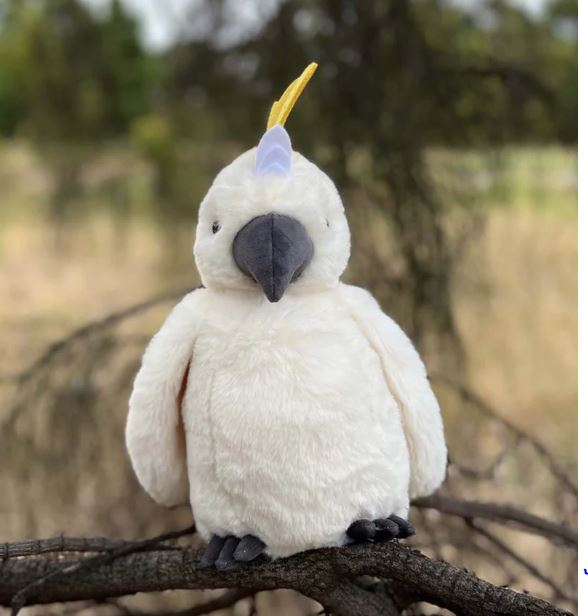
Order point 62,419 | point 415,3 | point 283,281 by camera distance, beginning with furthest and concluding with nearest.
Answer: point 415,3 < point 62,419 < point 283,281

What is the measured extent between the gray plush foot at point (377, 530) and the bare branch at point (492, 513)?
5.6 inches

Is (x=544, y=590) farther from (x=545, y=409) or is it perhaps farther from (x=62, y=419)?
(x=62, y=419)

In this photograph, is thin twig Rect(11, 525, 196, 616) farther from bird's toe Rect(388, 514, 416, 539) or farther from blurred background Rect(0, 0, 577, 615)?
blurred background Rect(0, 0, 577, 615)

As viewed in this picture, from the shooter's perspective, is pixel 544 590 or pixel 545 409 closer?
pixel 544 590

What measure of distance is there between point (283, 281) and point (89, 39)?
1165mm

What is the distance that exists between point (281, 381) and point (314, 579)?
4.5 inches

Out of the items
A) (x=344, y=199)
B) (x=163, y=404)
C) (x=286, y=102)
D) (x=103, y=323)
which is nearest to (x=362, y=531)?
(x=163, y=404)

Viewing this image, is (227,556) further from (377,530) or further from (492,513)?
(492,513)

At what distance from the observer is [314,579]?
0.41 meters

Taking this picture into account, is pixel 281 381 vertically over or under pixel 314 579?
over

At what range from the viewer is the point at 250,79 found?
102 centimetres

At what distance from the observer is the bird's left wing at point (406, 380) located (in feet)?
1.36

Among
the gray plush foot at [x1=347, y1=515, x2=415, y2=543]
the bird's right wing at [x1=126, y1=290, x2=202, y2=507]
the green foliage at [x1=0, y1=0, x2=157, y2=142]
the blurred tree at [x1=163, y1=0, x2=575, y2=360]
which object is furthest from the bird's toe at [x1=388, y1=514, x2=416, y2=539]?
the green foliage at [x1=0, y1=0, x2=157, y2=142]
